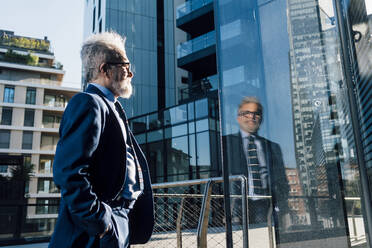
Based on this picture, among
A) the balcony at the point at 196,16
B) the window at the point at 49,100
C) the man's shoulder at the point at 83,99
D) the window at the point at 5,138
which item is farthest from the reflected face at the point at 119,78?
the window at the point at 49,100

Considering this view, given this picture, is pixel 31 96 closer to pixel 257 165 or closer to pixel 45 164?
pixel 45 164

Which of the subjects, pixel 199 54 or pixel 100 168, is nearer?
pixel 100 168

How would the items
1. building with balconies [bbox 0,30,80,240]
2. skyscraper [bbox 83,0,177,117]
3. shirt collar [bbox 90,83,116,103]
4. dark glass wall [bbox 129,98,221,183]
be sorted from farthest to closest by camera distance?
building with balconies [bbox 0,30,80,240] < skyscraper [bbox 83,0,177,117] < dark glass wall [bbox 129,98,221,183] < shirt collar [bbox 90,83,116,103]

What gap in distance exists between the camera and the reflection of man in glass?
2238 millimetres

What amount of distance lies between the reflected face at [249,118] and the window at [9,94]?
48.3m

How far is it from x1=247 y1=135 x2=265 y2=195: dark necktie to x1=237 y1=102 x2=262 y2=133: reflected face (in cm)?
7

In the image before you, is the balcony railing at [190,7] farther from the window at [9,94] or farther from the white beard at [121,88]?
the window at [9,94]

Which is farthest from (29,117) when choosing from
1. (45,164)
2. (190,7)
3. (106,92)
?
(106,92)

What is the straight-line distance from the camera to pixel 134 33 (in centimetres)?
2127

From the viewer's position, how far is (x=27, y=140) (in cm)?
4428

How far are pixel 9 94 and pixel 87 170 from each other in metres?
49.3

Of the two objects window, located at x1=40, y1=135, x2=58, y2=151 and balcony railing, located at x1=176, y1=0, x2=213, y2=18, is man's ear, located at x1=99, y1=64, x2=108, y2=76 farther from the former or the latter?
window, located at x1=40, y1=135, x2=58, y2=151

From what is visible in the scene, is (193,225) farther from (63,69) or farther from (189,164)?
(63,69)

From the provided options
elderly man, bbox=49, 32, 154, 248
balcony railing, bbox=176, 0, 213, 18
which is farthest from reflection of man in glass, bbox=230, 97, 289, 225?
balcony railing, bbox=176, 0, 213, 18
